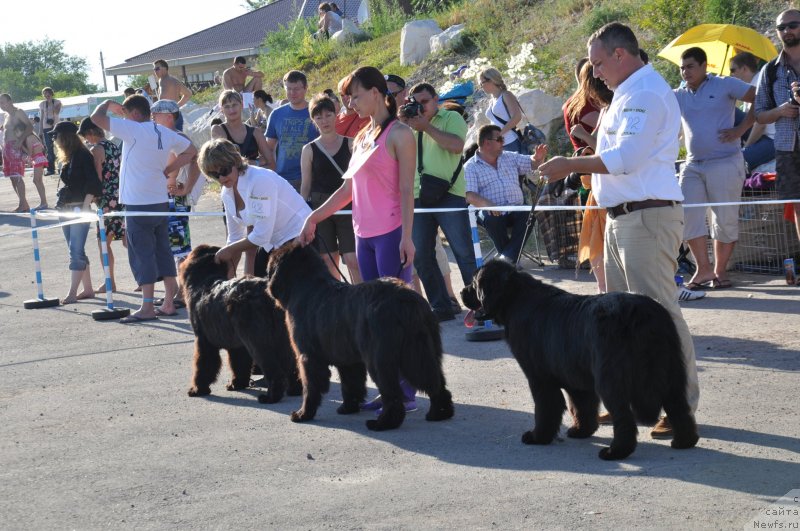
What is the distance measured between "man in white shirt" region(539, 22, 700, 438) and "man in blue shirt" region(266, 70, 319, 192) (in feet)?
16.4

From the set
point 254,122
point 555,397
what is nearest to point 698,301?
point 555,397

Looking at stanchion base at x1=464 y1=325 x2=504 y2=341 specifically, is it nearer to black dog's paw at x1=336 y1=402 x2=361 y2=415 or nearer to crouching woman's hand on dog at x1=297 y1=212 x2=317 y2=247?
black dog's paw at x1=336 y1=402 x2=361 y2=415

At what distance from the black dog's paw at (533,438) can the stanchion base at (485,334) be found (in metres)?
2.71

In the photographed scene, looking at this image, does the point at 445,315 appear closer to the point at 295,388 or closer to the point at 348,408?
the point at 295,388

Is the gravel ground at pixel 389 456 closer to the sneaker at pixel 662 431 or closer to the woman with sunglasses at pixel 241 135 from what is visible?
the sneaker at pixel 662 431

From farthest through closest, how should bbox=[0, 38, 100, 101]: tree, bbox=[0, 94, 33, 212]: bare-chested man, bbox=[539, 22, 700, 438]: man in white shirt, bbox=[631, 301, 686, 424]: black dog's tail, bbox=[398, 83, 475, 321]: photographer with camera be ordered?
1. bbox=[0, 38, 100, 101]: tree
2. bbox=[0, 94, 33, 212]: bare-chested man
3. bbox=[398, 83, 475, 321]: photographer with camera
4. bbox=[539, 22, 700, 438]: man in white shirt
5. bbox=[631, 301, 686, 424]: black dog's tail

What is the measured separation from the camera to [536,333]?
543cm

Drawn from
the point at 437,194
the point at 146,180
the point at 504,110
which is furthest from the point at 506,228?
the point at 146,180

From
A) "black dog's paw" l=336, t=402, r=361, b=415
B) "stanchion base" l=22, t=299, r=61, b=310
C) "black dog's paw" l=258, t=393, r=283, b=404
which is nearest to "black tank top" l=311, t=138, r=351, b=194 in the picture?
"black dog's paw" l=258, t=393, r=283, b=404

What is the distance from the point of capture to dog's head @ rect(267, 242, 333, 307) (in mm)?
6426

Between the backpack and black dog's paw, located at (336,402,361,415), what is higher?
the backpack

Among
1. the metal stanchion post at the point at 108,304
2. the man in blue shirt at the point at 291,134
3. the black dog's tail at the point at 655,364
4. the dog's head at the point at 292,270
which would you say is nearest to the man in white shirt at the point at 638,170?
the black dog's tail at the point at 655,364

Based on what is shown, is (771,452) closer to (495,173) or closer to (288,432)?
(288,432)

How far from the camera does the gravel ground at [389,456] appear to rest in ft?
15.0
